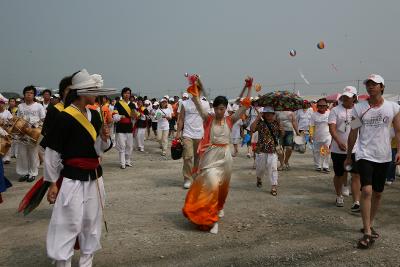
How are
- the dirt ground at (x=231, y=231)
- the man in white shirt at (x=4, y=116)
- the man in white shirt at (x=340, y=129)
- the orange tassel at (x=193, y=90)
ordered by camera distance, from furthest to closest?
the man in white shirt at (x=4, y=116) < the man in white shirt at (x=340, y=129) < the orange tassel at (x=193, y=90) < the dirt ground at (x=231, y=231)

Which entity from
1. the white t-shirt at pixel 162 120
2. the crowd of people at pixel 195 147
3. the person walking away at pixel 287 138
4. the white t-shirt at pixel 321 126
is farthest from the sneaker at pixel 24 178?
the white t-shirt at pixel 321 126

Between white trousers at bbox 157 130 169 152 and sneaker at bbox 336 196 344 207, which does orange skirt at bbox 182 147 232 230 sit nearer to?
sneaker at bbox 336 196 344 207

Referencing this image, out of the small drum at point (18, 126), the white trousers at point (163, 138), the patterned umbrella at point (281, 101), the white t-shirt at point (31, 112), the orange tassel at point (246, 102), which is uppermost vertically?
the orange tassel at point (246, 102)

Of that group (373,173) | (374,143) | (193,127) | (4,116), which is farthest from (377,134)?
(4,116)

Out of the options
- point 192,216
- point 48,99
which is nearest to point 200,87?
point 192,216

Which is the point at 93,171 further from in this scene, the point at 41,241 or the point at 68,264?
the point at 41,241

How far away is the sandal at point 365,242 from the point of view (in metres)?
5.04

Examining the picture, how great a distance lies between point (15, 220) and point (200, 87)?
A: 11.6 feet

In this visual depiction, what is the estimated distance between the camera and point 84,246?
3959mm

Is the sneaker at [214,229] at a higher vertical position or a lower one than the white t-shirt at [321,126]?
lower

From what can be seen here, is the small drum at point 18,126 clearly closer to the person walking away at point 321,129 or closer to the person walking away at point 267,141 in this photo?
the person walking away at point 267,141

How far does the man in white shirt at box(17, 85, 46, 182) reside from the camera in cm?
931

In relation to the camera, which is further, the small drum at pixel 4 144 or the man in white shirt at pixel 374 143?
the small drum at pixel 4 144

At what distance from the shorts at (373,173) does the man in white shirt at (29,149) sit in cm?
707
